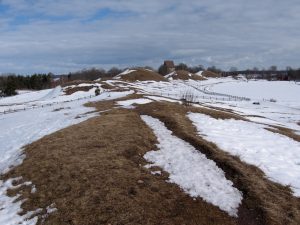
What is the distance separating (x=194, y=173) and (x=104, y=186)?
164 inches

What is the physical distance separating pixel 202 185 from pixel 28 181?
25.8 feet

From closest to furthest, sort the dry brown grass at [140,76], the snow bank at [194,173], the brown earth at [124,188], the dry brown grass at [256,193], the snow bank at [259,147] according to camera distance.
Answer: the dry brown grass at [256,193] < the brown earth at [124,188] < the snow bank at [194,173] < the snow bank at [259,147] < the dry brown grass at [140,76]

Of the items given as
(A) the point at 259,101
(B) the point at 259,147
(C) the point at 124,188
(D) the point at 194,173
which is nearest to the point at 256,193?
(D) the point at 194,173

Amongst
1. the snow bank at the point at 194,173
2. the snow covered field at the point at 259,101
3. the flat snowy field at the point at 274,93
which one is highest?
the snow bank at the point at 194,173

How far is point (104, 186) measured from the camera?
15.9 m

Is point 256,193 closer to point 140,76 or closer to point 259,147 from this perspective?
point 259,147

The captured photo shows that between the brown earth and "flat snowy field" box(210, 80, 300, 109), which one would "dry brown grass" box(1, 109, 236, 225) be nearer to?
the brown earth

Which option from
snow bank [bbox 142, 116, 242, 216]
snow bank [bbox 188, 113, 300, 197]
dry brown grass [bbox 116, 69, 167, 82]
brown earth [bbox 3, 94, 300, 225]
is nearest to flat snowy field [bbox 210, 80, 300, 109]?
dry brown grass [bbox 116, 69, 167, 82]

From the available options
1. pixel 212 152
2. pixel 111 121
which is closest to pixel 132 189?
pixel 212 152

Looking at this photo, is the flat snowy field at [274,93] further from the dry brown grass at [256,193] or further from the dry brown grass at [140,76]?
the dry brown grass at [256,193]

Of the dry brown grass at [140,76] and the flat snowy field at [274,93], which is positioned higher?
the dry brown grass at [140,76]

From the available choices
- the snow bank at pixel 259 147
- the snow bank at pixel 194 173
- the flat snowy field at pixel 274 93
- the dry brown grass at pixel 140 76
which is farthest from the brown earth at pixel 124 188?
the dry brown grass at pixel 140 76

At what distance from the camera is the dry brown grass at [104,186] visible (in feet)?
43.8

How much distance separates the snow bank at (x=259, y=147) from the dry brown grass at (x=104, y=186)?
455 centimetres
